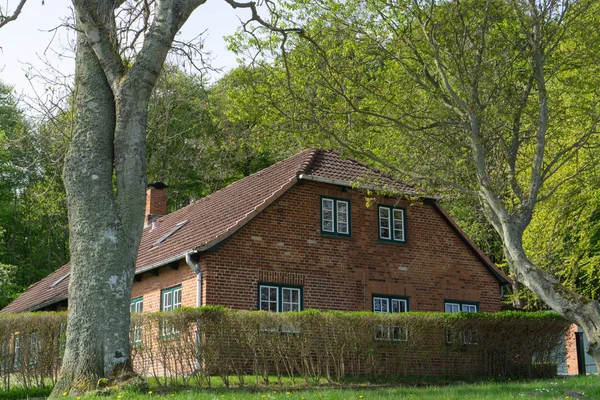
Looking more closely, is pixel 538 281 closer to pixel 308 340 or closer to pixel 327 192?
pixel 308 340

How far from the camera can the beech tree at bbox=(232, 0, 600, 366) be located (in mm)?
16516

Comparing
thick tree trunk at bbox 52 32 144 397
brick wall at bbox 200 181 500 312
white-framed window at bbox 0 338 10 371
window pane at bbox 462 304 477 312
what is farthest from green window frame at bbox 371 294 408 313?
Result: thick tree trunk at bbox 52 32 144 397

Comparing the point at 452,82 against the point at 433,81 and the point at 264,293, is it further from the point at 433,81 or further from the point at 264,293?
the point at 264,293

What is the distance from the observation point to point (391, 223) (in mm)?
23953

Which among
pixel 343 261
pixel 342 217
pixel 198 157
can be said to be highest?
pixel 198 157

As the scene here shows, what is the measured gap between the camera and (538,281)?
50.3 feet

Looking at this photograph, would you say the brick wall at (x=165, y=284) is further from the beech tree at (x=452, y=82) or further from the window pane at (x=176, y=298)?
the beech tree at (x=452, y=82)

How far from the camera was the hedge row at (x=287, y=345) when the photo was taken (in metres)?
15.5

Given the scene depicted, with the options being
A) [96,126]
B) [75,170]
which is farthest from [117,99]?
[75,170]

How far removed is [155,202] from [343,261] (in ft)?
37.8

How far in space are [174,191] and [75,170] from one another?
33525mm

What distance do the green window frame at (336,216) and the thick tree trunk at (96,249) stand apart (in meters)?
10.9

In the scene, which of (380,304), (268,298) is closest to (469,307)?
(380,304)

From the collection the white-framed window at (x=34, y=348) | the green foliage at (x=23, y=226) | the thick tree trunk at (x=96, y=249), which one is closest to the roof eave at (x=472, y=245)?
the white-framed window at (x=34, y=348)
